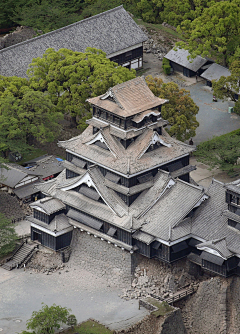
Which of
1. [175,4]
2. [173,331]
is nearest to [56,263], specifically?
[173,331]

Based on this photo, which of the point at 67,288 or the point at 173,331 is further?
the point at 67,288

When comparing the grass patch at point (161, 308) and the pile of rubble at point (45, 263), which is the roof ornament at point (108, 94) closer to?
the pile of rubble at point (45, 263)

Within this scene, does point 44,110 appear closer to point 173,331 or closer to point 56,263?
point 56,263

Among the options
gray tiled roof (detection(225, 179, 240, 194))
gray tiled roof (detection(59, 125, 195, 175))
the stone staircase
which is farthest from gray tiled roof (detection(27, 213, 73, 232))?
gray tiled roof (detection(225, 179, 240, 194))

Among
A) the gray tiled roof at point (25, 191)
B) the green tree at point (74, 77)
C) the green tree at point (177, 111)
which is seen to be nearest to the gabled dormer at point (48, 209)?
the gray tiled roof at point (25, 191)

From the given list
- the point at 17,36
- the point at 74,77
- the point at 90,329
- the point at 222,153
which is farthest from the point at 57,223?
the point at 17,36
